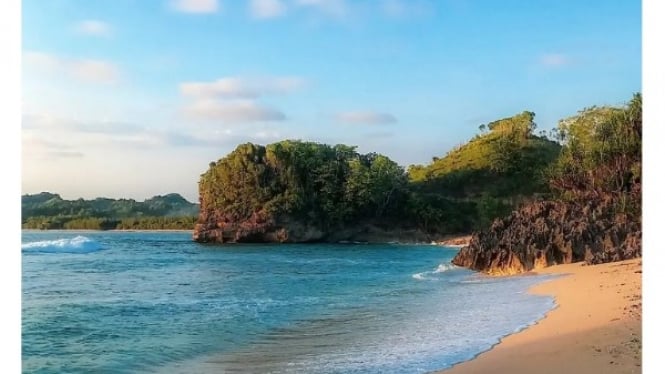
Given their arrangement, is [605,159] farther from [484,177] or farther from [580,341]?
[484,177]

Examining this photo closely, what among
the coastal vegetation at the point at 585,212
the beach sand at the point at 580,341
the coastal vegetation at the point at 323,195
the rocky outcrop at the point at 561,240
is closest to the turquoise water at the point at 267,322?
the beach sand at the point at 580,341

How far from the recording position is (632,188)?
44.1ft

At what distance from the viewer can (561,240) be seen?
11.3m

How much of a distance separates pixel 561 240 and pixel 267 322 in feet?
22.7

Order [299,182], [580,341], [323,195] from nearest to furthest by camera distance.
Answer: [580,341] < [299,182] < [323,195]

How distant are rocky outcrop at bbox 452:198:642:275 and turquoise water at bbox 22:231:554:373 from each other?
4.20 ft

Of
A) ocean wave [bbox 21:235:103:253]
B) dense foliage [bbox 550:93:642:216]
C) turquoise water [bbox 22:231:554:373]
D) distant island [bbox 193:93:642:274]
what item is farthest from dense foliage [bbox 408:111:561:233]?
turquoise water [bbox 22:231:554:373]

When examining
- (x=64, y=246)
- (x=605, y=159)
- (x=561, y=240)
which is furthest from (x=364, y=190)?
(x=561, y=240)

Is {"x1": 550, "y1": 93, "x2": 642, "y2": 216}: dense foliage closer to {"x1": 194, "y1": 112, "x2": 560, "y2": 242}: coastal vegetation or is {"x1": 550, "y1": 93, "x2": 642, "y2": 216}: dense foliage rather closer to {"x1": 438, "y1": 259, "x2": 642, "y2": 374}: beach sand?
{"x1": 438, "y1": 259, "x2": 642, "y2": 374}: beach sand

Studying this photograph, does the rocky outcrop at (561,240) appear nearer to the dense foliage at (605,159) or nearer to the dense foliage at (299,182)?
the dense foliage at (605,159)

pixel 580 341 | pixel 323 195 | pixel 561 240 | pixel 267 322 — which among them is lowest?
pixel 267 322
